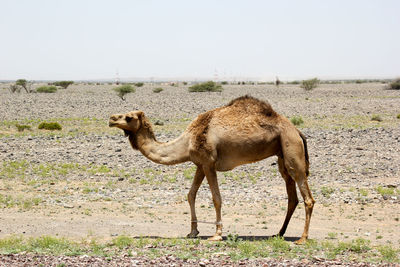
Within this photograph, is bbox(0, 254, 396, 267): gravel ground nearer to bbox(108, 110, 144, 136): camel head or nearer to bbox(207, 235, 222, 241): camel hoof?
bbox(207, 235, 222, 241): camel hoof

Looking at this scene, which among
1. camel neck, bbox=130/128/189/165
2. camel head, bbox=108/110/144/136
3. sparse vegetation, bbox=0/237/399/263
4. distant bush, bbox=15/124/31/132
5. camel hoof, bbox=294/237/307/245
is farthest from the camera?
distant bush, bbox=15/124/31/132

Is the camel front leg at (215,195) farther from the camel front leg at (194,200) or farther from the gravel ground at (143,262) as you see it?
the gravel ground at (143,262)

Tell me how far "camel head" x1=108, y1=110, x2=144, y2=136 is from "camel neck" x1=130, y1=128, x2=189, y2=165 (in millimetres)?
147

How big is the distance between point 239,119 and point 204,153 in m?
0.94

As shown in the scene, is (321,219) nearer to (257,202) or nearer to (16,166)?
(257,202)

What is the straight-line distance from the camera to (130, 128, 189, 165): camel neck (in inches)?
406

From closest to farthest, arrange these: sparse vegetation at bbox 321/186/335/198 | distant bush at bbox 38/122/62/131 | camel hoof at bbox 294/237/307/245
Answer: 1. camel hoof at bbox 294/237/307/245
2. sparse vegetation at bbox 321/186/335/198
3. distant bush at bbox 38/122/62/131

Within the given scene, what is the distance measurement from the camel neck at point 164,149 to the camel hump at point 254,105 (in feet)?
4.02

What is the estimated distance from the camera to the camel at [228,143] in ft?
33.1

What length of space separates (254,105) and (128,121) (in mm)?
2438

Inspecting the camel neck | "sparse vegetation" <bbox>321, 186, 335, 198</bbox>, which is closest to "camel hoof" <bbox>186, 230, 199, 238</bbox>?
the camel neck

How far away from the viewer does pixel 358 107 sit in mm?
42750

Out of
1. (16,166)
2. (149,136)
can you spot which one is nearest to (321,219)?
Result: (149,136)

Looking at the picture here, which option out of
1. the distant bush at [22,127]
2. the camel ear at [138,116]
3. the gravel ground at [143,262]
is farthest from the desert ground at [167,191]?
the camel ear at [138,116]
